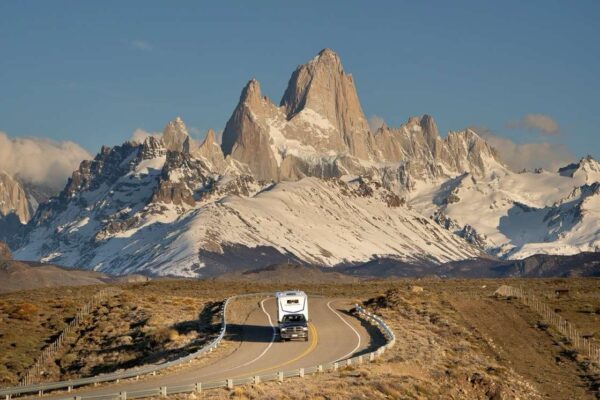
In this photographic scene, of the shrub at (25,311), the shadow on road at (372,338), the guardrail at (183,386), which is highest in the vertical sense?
the shrub at (25,311)

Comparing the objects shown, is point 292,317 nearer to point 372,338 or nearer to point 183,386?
point 372,338

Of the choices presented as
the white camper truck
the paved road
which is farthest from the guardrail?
the white camper truck

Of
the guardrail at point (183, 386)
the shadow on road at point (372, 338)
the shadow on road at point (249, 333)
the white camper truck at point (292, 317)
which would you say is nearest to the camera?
the guardrail at point (183, 386)

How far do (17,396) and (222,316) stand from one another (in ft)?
107

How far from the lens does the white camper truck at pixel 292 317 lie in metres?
77.9

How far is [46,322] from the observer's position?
103500mm

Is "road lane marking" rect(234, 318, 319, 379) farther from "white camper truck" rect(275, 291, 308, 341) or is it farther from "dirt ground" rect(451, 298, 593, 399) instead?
"dirt ground" rect(451, 298, 593, 399)

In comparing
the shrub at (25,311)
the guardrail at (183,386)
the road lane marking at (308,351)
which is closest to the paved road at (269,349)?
the road lane marking at (308,351)

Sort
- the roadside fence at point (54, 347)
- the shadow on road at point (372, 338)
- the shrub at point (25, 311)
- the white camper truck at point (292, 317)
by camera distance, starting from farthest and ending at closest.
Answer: the shrub at point (25, 311)
the roadside fence at point (54, 347)
the white camper truck at point (292, 317)
the shadow on road at point (372, 338)

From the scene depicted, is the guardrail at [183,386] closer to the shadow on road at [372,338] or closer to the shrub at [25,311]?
the shadow on road at [372,338]

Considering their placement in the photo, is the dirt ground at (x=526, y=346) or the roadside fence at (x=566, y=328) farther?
the roadside fence at (x=566, y=328)

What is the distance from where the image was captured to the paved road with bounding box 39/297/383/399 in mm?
61781

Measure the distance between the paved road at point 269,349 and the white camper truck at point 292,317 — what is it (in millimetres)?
666

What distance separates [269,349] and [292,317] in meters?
4.12
